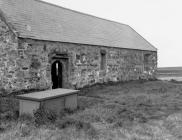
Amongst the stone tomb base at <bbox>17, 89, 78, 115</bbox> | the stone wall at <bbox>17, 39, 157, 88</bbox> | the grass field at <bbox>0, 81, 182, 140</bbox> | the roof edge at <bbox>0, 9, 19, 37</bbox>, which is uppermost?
the roof edge at <bbox>0, 9, 19, 37</bbox>

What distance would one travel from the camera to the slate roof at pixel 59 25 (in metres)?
11.9

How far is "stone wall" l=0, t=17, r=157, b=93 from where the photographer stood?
1100 cm

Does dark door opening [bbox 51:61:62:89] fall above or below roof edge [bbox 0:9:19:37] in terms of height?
below

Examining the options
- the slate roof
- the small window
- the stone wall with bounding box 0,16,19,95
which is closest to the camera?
the stone wall with bounding box 0,16,19,95

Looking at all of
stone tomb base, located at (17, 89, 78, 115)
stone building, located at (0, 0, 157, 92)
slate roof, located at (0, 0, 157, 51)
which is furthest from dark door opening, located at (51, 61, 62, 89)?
stone tomb base, located at (17, 89, 78, 115)

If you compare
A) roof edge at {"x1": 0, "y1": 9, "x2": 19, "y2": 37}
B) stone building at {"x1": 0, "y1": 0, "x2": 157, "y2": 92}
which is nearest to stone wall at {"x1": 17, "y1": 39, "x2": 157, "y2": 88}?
stone building at {"x1": 0, "y1": 0, "x2": 157, "y2": 92}

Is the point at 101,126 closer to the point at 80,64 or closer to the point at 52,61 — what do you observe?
the point at 52,61

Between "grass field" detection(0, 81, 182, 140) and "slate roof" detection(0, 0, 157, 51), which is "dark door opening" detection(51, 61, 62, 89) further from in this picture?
"grass field" detection(0, 81, 182, 140)

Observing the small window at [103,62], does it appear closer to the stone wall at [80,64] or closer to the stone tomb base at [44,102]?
the stone wall at [80,64]

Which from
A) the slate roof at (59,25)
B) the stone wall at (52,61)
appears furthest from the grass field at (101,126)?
the slate roof at (59,25)

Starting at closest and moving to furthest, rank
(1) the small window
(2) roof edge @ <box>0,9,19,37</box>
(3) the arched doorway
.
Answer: (2) roof edge @ <box>0,9,19,37</box> → (3) the arched doorway → (1) the small window

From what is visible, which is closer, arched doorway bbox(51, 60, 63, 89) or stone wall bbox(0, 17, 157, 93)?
stone wall bbox(0, 17, 157, 93)

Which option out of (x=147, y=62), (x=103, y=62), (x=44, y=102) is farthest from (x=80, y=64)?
(x=147, y=62)

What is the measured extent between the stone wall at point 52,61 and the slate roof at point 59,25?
1.64 ft
